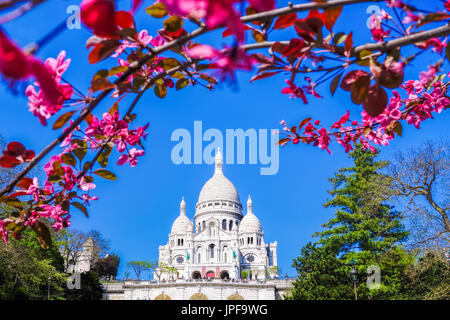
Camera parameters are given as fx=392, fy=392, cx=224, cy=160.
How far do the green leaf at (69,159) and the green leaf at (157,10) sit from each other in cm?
99

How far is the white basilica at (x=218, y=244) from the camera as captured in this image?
2217 inches

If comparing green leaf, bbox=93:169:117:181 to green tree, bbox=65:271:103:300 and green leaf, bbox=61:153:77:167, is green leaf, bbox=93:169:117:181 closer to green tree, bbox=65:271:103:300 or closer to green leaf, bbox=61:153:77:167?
green leaf, bbox=61:153:77:167

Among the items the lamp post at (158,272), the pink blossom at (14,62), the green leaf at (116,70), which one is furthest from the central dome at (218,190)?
the pink blossom at (14,62)

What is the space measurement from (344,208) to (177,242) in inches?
1807

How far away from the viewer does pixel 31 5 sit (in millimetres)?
858

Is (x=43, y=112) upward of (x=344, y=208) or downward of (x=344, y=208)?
downward

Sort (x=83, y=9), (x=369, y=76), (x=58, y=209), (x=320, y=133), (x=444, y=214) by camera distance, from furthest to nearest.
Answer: (x=444, y=214) → (x=320, y=133) → (x=58, y=209) → (x=369, y=76) → (x=83, y=9)

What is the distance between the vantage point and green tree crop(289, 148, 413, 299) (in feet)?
54.6

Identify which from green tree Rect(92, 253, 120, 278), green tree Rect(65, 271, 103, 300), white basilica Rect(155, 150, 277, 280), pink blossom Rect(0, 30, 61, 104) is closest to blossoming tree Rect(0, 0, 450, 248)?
pink blossom Rect(0, 30, 61, 104)

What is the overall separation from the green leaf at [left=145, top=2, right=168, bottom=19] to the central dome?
68366 mm

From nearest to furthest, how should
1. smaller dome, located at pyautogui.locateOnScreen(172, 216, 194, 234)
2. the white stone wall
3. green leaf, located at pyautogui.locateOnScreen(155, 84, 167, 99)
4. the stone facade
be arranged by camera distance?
green leaf, located at pyautogui.locateOnScreen(155, 84, 167, 99), the white stone wall, the stone facade, smaller dome, located at pyautogui.locateOnScreen(172, 216, 194, 234)

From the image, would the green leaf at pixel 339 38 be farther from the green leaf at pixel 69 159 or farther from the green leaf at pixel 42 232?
the green leaf at pixel 42 232
